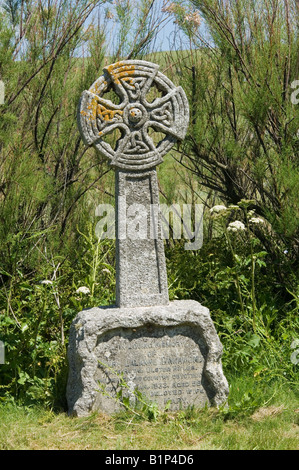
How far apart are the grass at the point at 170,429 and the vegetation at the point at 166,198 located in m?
0.02

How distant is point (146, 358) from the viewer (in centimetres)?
396

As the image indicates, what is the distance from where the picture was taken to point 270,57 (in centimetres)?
493

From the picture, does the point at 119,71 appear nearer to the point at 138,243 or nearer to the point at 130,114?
the point at 130,114

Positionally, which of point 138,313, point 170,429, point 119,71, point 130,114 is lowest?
point 170,429

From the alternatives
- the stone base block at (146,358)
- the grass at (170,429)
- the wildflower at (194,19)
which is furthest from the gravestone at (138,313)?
the wildflower at (194,19)

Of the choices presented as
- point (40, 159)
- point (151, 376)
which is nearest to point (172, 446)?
point (151, 376)

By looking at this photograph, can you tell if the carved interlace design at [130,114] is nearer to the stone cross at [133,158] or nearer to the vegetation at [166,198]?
the stone cross at [133,158]

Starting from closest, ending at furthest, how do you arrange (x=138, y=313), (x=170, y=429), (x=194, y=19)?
(x=170, y=429) < (x=138, y=313) < (x=194, y=19)

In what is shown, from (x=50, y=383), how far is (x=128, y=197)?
1314 mm

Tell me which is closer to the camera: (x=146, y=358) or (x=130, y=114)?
(x=146, y=358)

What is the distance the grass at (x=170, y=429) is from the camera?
354cm

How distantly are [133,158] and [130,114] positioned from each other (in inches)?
10.7

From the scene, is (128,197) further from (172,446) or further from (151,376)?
(172,446)

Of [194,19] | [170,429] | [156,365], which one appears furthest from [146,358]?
[194,19]
